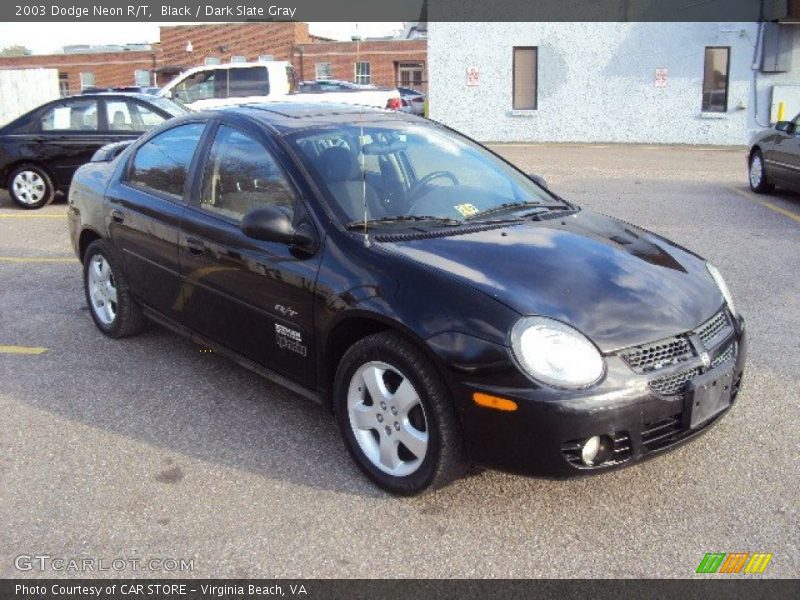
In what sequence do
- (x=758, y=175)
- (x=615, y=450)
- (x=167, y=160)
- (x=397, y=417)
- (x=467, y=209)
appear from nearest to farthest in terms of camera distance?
(x=615, y=450)
(x=397, y=417)
(x=467, y=209)
(x=167, y=160)
(x=758, y=175)

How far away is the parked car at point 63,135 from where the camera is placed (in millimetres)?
11102

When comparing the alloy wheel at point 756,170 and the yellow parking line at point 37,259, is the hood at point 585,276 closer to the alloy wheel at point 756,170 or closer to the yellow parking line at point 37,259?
the yellow parking line at point 37,259

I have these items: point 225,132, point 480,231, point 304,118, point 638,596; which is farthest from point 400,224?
point 638,596

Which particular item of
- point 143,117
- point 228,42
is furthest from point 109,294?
point 228,42

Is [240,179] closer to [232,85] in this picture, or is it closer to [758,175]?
[758,175]

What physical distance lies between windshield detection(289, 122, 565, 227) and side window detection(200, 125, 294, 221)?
0.63 feet

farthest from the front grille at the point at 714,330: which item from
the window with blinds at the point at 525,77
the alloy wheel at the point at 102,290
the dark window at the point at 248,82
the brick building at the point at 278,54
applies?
the brick building at the point at 278,54

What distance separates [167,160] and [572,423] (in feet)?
10.2

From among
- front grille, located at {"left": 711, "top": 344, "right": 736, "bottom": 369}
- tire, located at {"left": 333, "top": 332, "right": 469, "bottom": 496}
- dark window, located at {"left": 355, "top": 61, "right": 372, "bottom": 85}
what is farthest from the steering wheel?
dark window, located at {"left": 355, "top": 61, "right": 372, "bottom": 85}

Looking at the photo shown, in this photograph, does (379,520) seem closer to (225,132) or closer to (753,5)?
(225,132)

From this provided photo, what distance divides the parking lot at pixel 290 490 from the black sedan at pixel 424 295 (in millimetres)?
284

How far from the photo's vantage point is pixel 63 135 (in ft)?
36.6

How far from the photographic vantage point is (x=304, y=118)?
4504mm

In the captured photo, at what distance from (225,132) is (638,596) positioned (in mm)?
3141
